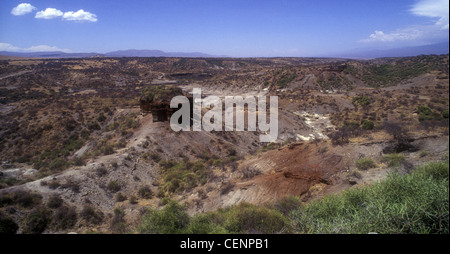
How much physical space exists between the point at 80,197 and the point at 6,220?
2743mm

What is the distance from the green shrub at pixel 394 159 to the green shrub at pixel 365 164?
1.84 ft

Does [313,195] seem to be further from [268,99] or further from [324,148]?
[268,99]

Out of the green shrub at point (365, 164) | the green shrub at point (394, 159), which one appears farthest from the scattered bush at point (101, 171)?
the green shrub at point (394, 159)

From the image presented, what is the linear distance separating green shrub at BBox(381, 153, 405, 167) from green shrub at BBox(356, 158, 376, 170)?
0.56 metres

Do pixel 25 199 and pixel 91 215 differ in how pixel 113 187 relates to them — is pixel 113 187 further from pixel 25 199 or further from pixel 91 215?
pixel 25 199

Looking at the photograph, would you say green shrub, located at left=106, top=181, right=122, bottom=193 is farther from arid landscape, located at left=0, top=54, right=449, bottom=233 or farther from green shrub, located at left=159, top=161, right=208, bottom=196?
green shrub, located at left=159, top=161, right=208, bottom=196

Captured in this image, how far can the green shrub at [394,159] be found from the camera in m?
9.65

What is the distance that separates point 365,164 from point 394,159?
1.14 metres

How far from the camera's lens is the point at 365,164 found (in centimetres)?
1051

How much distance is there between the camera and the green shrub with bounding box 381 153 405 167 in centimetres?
965

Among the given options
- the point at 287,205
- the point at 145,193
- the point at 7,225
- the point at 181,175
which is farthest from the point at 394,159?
the point at 7,225

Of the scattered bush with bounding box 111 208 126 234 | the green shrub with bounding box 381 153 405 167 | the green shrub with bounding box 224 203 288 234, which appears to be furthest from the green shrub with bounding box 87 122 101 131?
the green shrub with bounding box 381 153 405 167
